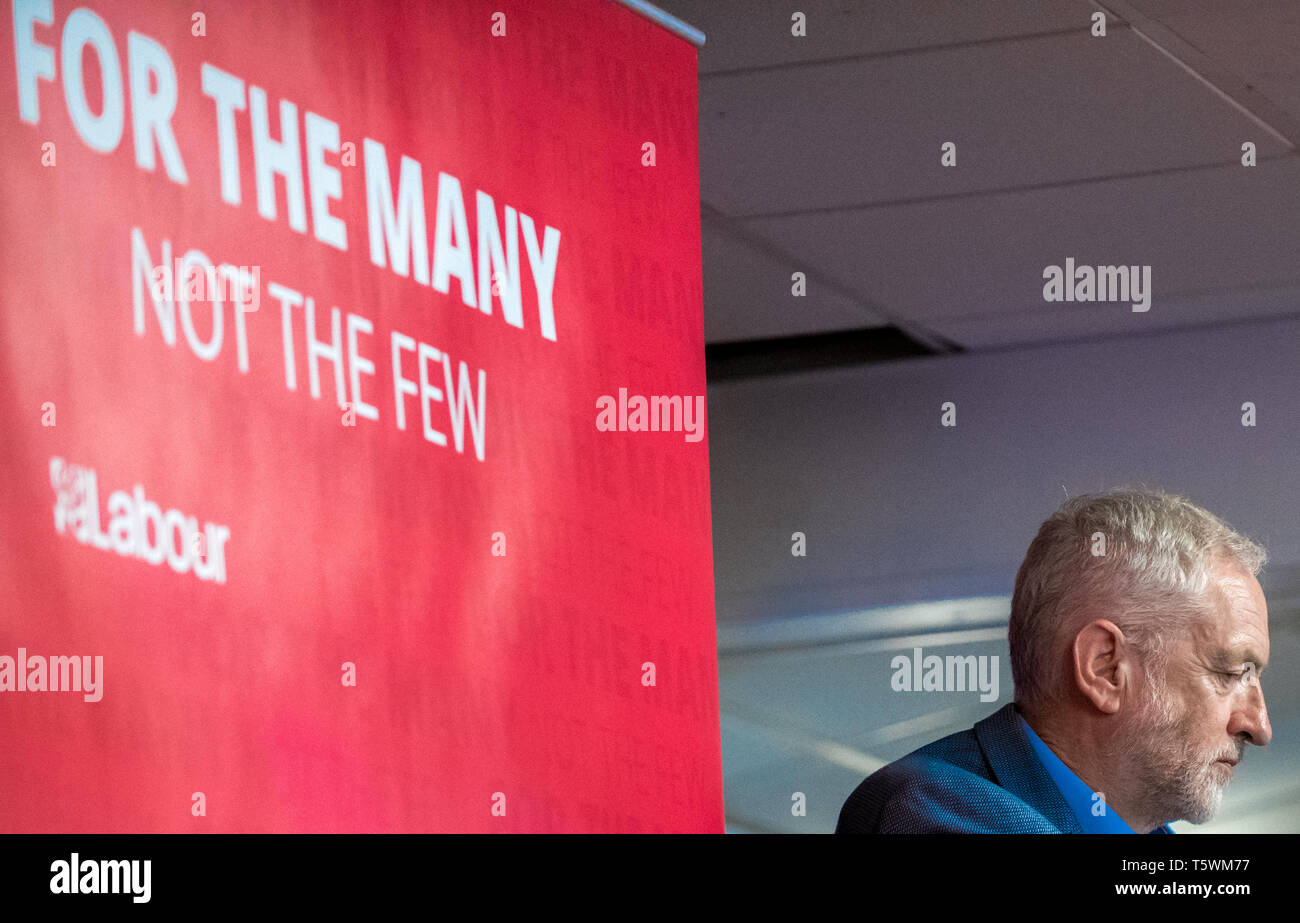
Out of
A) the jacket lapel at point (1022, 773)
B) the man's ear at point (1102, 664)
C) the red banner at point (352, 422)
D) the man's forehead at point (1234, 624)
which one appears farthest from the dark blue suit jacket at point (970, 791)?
the red banner at point (352, 422)

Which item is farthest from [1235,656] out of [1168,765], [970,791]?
[970,791]

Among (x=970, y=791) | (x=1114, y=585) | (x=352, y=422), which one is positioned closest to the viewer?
(x=970, y=791)

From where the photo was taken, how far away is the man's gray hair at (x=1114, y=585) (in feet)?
6.59

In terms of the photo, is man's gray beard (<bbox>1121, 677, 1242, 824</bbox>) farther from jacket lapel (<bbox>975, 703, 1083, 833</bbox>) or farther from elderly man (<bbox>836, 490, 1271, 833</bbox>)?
jacket lapel (<bbox>975, 703, 1083, 833</bbox>)

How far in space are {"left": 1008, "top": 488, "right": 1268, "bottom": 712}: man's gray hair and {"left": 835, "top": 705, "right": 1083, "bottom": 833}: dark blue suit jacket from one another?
9 cm

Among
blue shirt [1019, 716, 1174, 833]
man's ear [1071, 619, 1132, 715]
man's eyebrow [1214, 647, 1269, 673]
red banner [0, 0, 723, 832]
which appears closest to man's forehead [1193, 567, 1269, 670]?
man's eyebrow [1214, 647, 1269, 673]

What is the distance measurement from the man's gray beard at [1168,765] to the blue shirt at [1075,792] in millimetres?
68

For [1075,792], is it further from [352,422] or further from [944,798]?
[352,422]

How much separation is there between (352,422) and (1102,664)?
122 cm

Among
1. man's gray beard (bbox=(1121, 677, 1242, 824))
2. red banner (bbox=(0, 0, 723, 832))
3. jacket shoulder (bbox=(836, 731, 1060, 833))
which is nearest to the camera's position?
jacket shoulder (bbox=(836, 731, 1060, 833))

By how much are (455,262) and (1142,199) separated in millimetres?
1771

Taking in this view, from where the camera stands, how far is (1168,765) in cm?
203

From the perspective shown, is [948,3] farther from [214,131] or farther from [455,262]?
[214,131]

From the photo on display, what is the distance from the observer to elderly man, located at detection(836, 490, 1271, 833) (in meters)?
1.93
